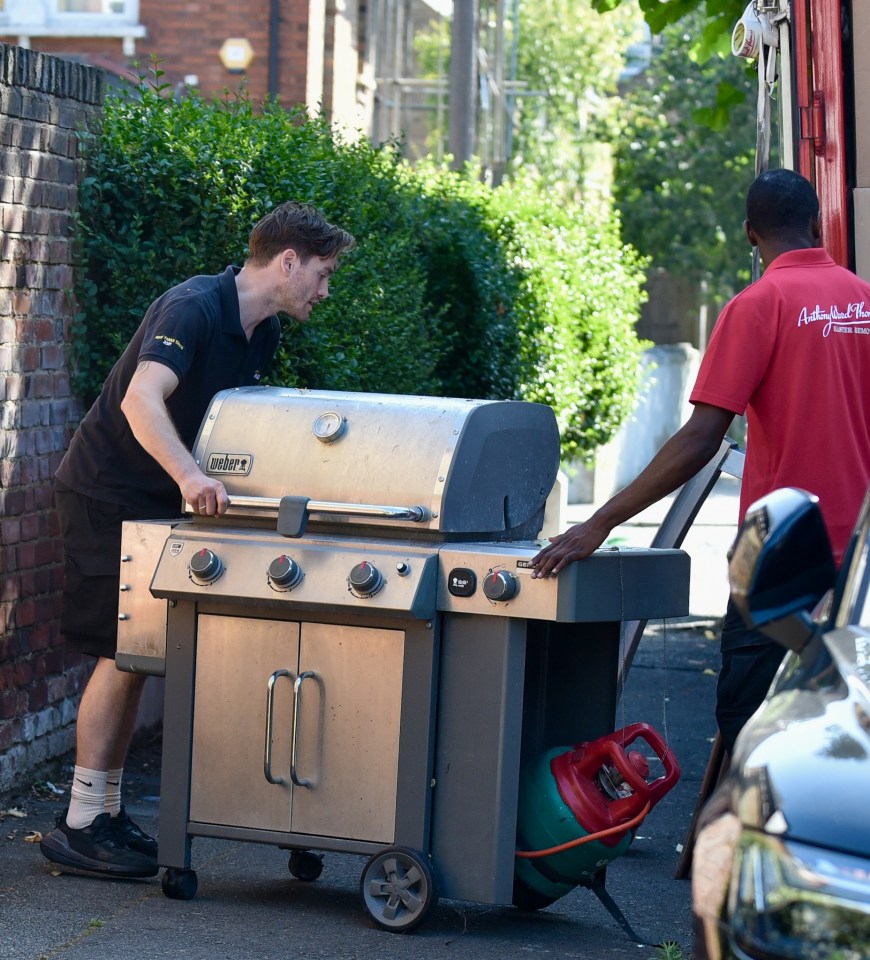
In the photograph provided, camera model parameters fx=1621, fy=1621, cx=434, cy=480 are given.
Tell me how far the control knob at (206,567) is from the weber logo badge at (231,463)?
0.78 ft

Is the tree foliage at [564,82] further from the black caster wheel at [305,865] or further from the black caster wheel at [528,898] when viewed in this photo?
the black caster wheel at [528,898]

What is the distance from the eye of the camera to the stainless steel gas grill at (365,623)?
4145mm

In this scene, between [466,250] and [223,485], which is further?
[466,250]

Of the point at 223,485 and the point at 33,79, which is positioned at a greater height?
the point at 33,79

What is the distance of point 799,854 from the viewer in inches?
87.8

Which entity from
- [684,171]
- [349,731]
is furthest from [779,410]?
[684,171]

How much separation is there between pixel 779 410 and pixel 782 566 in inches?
62.2

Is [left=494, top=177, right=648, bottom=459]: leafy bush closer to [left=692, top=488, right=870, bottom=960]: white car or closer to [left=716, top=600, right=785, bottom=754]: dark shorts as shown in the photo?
[left=716, top=600, right=785, bottom=754]: dark shorts

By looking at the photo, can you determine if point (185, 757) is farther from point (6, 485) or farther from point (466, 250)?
point (466, 250)

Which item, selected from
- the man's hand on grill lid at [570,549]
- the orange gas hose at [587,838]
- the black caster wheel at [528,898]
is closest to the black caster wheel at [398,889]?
the orange gas hose at [587,838]

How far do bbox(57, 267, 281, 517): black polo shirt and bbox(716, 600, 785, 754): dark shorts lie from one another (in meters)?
1.66

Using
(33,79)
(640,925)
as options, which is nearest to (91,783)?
(640,925)

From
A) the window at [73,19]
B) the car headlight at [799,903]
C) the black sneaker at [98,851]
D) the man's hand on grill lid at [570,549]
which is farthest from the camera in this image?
the window at [73,19]

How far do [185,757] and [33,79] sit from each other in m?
2.52
